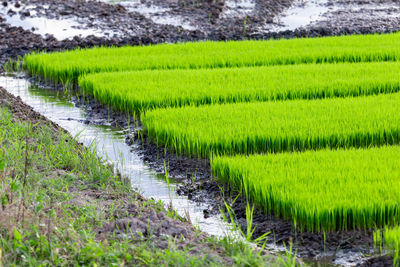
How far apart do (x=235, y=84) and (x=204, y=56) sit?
162cm

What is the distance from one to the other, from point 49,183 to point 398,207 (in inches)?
77.6

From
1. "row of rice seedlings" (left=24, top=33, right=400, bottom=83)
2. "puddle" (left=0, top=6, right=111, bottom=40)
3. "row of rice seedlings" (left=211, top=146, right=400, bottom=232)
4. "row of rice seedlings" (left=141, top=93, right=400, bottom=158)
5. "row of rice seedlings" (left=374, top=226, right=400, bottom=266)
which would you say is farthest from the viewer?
"puddle" (left=0, top=6, right=111, bottom=40)

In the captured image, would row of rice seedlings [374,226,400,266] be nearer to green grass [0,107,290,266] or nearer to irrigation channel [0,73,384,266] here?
irrigation channel [0,73,384,266]

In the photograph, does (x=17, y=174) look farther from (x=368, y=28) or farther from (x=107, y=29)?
(x=368, y=28)

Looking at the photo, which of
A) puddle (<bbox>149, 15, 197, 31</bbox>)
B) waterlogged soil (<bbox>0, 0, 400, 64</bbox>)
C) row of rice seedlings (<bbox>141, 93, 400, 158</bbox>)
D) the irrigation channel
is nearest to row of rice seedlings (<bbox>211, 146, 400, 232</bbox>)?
the irrigation channel

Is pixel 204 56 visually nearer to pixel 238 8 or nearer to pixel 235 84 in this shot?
pixel 235 84

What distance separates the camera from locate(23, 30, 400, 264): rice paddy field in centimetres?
340

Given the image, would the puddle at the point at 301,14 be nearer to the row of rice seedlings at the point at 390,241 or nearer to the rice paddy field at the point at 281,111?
the rice paddy field at the point at 281,111

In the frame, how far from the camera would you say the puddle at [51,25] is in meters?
10.3

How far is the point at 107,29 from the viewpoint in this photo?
10555mm

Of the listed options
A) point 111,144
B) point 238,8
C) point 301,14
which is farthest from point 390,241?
point 301,14

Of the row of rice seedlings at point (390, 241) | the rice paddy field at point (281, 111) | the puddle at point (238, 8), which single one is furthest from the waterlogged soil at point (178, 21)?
the row of rice seedlings at point (390, 241)

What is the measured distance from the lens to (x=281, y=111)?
5188mm

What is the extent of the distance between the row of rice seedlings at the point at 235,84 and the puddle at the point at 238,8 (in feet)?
16.3
